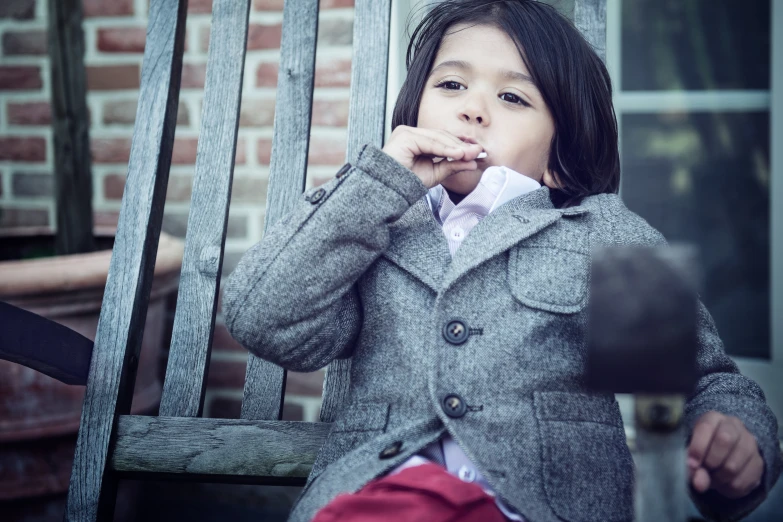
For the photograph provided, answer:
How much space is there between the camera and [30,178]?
196 centimetres

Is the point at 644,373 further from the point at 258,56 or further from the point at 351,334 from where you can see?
the point at 258,56

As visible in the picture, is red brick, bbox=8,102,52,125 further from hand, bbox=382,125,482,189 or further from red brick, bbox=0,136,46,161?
hand, bbox=382,125,482,189

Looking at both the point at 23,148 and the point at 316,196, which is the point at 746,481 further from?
the point at 23,148

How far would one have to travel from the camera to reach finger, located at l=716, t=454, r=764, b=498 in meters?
0.74

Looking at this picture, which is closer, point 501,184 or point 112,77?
point 501,184

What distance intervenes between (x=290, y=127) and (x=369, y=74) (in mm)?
159

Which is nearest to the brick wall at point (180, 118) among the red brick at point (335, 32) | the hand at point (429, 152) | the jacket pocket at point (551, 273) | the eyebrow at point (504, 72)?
the red brick at point (335, 32)

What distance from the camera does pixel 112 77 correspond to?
188cm

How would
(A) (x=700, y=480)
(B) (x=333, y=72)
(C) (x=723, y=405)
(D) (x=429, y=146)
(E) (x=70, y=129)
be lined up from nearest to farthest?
(A) (x=700, y=480), (C) (x=723, y=405), (D) (x=429, y=146), (E) (x=70, y=129), (B) (x=333, y=72)

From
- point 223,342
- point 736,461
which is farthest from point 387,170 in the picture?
point 223,342

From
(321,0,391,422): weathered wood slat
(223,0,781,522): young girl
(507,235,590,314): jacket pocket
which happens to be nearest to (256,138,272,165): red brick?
(321,0,391,422): weathered wood slat

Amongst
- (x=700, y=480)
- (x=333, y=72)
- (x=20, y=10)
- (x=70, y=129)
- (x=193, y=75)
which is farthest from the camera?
(x=20, y=10)

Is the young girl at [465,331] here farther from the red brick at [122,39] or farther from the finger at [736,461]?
the red brick at [122,39]

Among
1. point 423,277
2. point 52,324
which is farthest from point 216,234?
point 423,277
